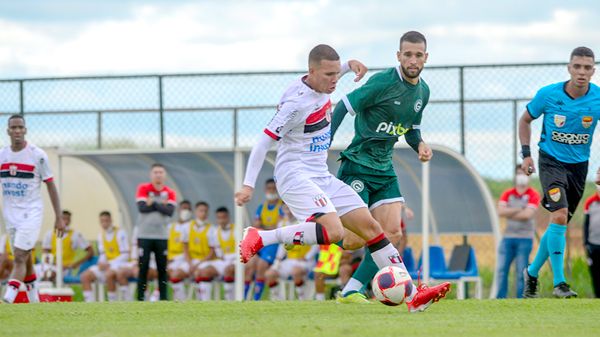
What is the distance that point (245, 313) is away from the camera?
900 centimetres

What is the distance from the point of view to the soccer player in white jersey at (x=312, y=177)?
8766mm

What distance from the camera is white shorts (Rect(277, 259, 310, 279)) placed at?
16.8 m

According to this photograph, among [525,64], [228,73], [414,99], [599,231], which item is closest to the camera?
[414,99]

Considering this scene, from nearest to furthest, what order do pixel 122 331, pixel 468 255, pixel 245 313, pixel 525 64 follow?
pixel 122 331 < pixel 245 313 < pixel 468 255 < pixel 525 64

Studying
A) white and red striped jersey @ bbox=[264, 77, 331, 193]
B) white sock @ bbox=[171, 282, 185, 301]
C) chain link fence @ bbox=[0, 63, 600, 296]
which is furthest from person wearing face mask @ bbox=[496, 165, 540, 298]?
white and red striped jersey @ bbox=[264, 77, 331, 193]

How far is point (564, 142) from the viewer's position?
1096 centimetres

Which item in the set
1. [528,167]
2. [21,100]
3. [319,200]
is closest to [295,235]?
[319,200]

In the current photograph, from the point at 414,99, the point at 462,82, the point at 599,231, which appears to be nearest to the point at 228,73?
the point at 462,82

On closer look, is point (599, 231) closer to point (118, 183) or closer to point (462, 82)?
point (462, 82)

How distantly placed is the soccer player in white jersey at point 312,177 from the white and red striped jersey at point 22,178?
17.2ft

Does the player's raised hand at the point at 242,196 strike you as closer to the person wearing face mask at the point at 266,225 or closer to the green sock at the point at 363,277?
the green sock at the point at 363,277

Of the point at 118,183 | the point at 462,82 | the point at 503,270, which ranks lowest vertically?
the point at 503,270

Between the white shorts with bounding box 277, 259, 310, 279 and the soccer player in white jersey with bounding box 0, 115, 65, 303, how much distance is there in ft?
13.8

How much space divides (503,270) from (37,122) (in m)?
9.20
